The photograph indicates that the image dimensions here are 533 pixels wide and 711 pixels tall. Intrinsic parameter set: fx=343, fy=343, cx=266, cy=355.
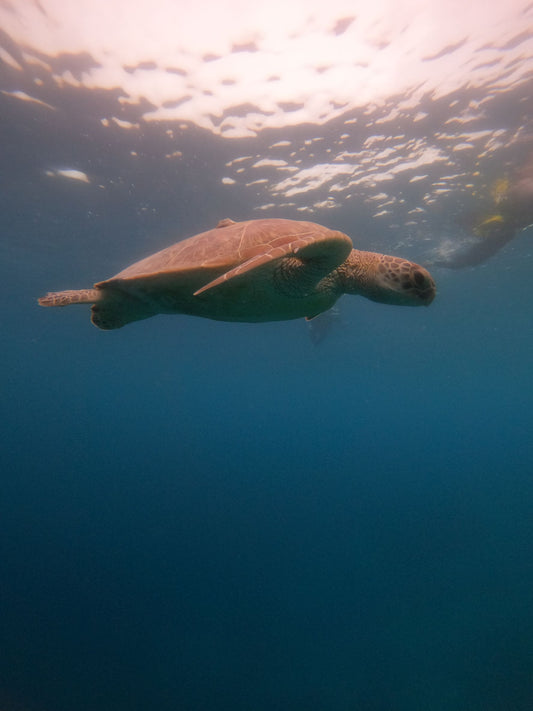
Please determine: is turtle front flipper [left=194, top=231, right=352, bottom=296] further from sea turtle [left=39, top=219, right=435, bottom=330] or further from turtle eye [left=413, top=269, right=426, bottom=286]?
turtle eye [left=413, top=269, right=426, bottom=286]

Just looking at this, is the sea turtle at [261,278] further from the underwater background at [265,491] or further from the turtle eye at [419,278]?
the underwater background at [265,491]

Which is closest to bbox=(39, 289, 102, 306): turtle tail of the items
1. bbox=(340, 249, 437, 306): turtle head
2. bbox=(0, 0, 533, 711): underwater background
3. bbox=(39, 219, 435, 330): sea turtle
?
bbox=(39, 219, 435, 330): sea turtle

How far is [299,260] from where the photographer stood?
124 inches

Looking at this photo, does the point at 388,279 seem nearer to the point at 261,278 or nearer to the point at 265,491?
the point at 261,278

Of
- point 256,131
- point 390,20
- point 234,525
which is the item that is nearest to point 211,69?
point 256,131

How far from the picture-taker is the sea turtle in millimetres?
2921

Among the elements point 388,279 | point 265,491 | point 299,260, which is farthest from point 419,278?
point 265,491

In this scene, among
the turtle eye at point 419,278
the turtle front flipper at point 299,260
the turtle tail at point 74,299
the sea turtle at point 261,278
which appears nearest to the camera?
the turtle front flipper at point 299,260

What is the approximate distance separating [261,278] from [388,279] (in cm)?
130

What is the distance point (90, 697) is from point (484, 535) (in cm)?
1320

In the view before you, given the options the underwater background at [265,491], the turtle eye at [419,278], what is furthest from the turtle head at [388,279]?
the underwater background at [265,491]

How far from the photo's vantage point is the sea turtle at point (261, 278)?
292 centimetres

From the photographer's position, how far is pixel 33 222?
46.4 ft

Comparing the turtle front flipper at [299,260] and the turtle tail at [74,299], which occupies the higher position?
the turtle tail at [74,299]
